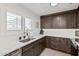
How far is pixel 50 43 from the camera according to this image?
427cm

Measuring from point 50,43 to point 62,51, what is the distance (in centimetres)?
76

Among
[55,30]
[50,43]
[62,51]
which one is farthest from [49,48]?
[55,30]

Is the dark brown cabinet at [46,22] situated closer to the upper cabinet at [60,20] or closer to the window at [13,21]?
the upper cabinet at [60,20]

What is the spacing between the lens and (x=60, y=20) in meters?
4.38

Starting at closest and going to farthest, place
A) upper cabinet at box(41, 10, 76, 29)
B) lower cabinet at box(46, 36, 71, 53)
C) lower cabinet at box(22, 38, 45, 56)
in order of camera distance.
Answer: lower cabinet at box(22, 38, 45, 56) < lower cabinet at box(46, 36, 71, 53) < upper cabinet at box(41, 10, 76, 29)

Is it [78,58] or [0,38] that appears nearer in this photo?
[78,58]

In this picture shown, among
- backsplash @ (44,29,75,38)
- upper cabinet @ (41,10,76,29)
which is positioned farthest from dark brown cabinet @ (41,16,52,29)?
backsplash @ (44,29,75,38)

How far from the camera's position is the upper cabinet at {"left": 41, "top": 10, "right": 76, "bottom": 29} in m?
3.93

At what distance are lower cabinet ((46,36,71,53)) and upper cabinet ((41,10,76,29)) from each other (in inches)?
30.4

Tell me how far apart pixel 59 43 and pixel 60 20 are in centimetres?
129

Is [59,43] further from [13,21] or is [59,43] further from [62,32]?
[13,21]

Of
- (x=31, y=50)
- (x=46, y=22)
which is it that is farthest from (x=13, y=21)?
(x=46, y=22)

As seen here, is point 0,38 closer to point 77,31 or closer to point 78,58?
point 78,58

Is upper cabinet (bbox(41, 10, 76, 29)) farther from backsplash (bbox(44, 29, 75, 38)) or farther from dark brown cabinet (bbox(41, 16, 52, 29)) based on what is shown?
backsplash (bbox(44, 29, 75, 38))
